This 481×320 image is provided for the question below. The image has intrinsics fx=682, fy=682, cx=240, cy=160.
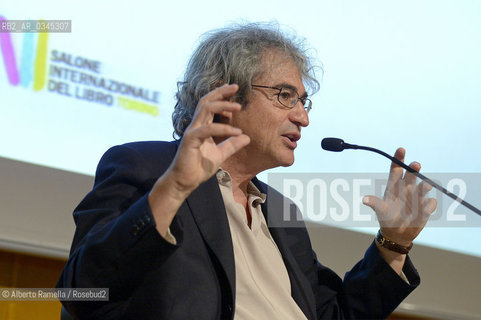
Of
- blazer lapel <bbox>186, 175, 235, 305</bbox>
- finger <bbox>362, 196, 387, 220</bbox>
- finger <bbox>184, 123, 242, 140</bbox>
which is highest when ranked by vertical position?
finger <bbox>184, 123, 242, 140</bbox>

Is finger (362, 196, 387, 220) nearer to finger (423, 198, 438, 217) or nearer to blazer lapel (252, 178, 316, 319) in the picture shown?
finger (423, 198, 438, 217)

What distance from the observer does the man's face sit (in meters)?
1.80

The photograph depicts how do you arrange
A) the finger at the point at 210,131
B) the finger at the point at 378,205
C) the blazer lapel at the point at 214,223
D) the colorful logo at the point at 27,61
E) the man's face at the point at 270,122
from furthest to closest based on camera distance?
the colorful logo at the point at 27,61
the man's face at the point at 270,122
the finger at the point at 378,205
the blazer lapel at the point at 214,223
the finger at the point at 210,131

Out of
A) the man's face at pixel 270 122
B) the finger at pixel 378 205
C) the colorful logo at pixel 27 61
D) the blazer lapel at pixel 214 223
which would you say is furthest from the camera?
the colorful logo at pixel 27 61

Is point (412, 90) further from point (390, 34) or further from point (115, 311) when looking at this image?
point (115, 311)

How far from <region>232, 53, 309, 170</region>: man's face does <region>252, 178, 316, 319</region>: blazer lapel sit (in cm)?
13

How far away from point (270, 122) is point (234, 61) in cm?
20

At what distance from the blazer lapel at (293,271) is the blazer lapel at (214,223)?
0.27 m

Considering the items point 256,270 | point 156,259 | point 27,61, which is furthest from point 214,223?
point 27,61

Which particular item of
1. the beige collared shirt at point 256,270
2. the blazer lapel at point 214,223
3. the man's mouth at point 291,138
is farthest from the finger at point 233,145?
the man's mouth at point 291,138

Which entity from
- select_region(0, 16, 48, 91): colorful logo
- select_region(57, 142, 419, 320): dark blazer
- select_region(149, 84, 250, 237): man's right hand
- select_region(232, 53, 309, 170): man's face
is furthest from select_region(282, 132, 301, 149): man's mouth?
select_region(0, 16, 48, 91): colorful logo

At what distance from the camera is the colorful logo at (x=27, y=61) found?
2.09 m

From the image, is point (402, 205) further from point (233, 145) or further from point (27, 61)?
point (27, 61)

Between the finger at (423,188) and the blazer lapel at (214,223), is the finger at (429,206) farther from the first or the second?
the blazer lapel at (214,223)
